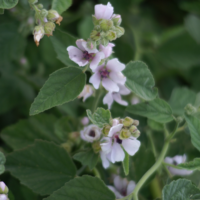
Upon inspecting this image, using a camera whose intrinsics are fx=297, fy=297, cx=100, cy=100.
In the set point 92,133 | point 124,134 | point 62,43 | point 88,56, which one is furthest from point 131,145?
point 62,43

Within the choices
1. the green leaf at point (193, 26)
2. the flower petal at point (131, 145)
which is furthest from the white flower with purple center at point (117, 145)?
the green leaf at point (193, 26)

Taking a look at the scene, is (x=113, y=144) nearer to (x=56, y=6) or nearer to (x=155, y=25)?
(x=56, y=6)

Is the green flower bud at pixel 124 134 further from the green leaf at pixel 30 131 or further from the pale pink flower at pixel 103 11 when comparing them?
the green leaf at pixel 30 131

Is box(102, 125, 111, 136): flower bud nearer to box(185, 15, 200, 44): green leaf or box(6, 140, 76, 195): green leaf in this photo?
box(6, 140, 76, 195): green leaf

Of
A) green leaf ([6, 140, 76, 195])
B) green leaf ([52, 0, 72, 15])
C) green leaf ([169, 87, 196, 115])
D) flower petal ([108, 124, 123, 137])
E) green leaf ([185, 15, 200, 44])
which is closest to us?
flower petal ([108, 124, 123, 137])

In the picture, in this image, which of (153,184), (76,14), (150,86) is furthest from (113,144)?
(76,14)

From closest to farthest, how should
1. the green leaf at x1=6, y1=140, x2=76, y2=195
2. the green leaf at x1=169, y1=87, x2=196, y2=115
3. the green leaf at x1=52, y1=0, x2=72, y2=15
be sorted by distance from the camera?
the green leaf at x1=52, y1=0, x2=72, y2=15 → the green leaf at x1=6, y1=140, x2=76, y2=195 → the green leaf at x1=169, y1=87, x2=196, y2=115

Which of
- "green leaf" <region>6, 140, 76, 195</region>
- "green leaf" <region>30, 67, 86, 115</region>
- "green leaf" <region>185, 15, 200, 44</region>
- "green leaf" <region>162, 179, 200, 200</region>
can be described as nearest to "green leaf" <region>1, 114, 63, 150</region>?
"green leaf" <region>6, 140, 76, 195</region>
